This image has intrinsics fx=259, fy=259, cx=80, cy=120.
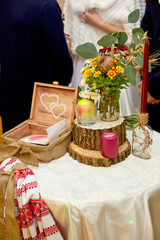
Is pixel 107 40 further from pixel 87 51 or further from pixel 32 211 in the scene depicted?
pixel 32 211

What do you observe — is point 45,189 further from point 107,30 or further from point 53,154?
point 107,30

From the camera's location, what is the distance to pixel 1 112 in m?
1.78

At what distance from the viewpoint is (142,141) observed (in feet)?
3.58

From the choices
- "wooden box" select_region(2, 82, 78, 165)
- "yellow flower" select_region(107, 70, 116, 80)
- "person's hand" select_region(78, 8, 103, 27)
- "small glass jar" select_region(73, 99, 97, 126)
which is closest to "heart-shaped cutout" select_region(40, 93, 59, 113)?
"wooden box" select_region(2, 82, 78, 165)

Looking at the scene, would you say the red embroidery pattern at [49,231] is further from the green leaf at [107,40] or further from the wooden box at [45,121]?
the green leaf at [107,40]

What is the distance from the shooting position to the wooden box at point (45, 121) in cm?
106

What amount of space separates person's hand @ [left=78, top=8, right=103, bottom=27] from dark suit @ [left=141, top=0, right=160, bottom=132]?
407 mm

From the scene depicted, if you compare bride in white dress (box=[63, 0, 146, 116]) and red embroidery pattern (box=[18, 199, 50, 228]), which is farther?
bride in white dress (box=[63, 0, 146, 116])

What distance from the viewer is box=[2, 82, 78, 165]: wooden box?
3.46 feet

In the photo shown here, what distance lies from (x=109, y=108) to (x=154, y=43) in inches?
31.5

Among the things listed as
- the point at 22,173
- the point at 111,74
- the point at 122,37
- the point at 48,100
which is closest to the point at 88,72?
the point at 111,74

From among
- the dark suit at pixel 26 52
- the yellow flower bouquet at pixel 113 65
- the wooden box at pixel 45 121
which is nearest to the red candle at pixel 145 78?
the yellow flower bouquet at pixel 113 65

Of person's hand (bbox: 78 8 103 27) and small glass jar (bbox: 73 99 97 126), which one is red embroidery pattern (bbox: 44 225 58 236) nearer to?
small glass jar (bbox: 73 99 97 126)

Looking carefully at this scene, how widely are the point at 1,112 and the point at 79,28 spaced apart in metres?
0.97
